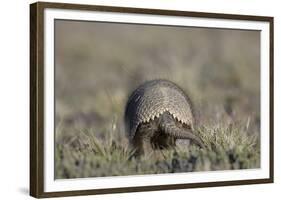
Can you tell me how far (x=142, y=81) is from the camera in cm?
490

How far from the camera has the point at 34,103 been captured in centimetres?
457

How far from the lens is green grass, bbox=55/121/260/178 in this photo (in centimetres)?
470

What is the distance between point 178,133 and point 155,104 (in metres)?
0.22

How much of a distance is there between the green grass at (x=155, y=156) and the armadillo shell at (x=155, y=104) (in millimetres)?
120

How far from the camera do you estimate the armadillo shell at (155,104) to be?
487 centimetres

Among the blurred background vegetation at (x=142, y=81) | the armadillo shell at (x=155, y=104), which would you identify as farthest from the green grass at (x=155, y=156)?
the armadillo shell at (x=155, y=104)

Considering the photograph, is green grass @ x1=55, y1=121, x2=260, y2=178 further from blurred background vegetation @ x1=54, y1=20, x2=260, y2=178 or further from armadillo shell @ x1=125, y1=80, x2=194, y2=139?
armadillo shell @ x1=125, y1=80, x2=194, y2=139

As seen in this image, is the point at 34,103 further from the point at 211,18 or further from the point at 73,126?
the point at 211,18

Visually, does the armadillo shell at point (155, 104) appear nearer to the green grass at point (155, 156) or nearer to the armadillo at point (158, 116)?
the armadillo at point (158, 116)

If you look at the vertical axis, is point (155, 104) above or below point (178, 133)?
above

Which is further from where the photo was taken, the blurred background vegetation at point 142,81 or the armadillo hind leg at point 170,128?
the armadillo hind leg at point 170,128

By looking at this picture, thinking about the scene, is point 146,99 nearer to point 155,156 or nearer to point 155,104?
point 155,104

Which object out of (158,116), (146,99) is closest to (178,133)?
(158,116)


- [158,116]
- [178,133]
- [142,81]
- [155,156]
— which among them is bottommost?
[155,156]
